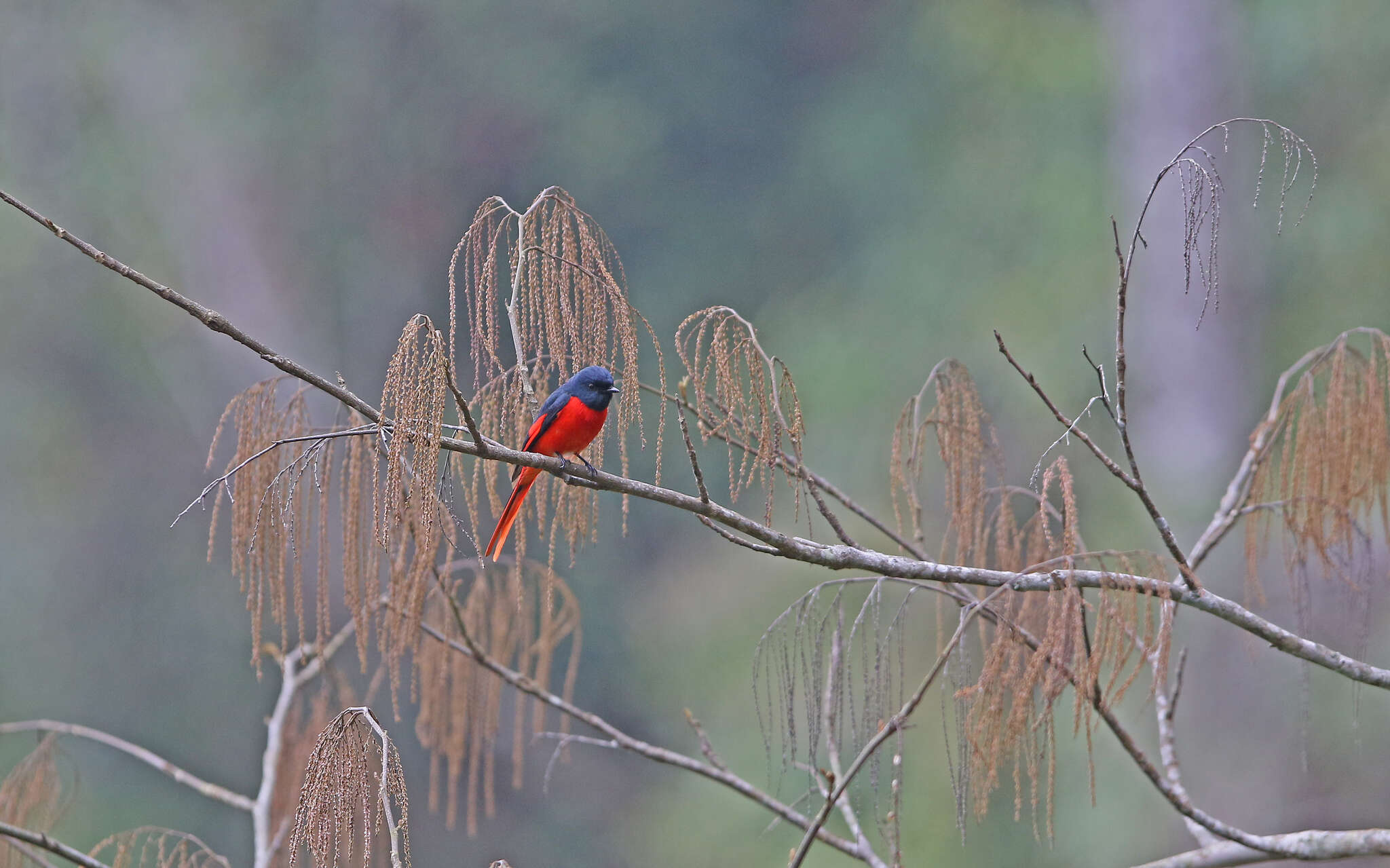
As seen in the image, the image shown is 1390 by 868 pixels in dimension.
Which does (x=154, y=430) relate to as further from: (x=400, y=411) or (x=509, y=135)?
(x=400, y=411)

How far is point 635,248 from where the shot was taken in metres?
9.78

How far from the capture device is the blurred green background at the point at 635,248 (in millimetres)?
7773

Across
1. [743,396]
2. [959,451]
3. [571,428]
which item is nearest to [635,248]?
[571,428]

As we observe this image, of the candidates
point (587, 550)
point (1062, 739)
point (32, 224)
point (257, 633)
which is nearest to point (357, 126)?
point (32, 224)

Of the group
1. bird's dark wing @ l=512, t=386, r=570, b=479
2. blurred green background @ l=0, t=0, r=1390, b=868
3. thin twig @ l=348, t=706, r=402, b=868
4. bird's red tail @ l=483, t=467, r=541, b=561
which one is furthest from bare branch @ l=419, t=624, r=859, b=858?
blurred green background @ l=0, t=0, r=1390, b=868

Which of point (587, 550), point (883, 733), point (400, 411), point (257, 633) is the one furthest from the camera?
point (587, 550)

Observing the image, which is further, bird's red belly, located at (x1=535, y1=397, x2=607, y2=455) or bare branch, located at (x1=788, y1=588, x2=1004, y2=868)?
bird's red belly, located at (x1=535, y1=397, x2=607, y2=455)

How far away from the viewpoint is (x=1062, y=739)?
675cm

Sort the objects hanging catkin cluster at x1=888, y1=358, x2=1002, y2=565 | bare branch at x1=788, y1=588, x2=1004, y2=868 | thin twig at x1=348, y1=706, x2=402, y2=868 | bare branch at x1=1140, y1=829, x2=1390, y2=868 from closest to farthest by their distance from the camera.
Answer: thin twig at x1=348, y1=706, x2=402, y2=868
bare branch at x1=788, y1=588, x2=1004, y2=868
bare branch at x1=1140, y1=829, x2=1390, y2=868
hanging catkin cluster at x1=888, y1=358, x2=1002, y2=565

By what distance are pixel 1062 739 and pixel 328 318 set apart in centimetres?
575

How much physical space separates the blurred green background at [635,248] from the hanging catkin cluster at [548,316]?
19.7ft

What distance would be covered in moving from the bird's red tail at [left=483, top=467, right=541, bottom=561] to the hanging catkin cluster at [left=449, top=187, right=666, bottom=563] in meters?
0.43

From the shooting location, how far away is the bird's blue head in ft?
8.55

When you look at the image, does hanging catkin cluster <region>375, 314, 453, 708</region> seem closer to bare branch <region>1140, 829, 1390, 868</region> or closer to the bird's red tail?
the bird's red tail
